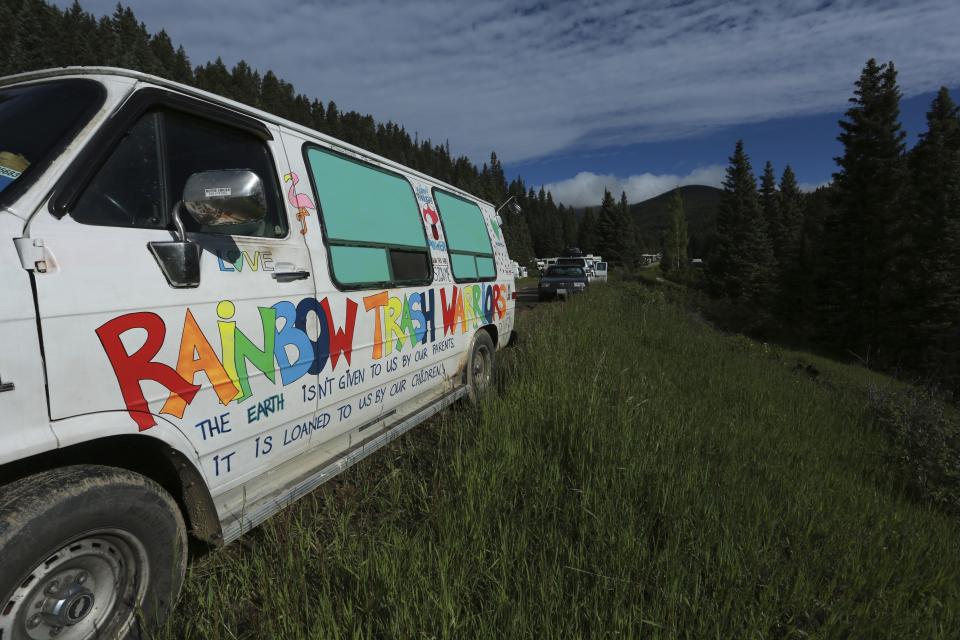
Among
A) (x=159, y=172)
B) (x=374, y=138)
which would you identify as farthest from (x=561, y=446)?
(x=374, y=138)

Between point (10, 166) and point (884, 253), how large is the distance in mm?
33899

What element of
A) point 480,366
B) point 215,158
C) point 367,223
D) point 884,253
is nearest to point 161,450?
point 215,158

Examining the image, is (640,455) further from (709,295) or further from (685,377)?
(709,295)

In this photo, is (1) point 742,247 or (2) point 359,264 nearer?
(2) point 359,264

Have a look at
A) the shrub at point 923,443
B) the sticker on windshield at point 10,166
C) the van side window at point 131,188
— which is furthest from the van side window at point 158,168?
the shrub at point 923,443

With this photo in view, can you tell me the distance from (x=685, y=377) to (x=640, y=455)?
358cm

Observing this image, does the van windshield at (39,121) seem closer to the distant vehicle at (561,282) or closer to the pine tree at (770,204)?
the distant vehicle at (561,282)

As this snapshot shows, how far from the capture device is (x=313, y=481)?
2.47 meters

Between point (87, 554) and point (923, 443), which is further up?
point (87, 554)

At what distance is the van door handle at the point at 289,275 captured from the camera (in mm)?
2364

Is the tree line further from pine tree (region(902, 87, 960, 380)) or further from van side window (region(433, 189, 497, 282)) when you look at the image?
van side window (region(433, 189, 497, 282))

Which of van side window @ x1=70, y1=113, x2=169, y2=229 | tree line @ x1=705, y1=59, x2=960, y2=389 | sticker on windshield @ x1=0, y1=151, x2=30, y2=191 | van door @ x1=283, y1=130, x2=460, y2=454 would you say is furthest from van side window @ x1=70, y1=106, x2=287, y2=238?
tree line @ x1=705, y1=59, x2=960, y2=389

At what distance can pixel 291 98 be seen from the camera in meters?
104

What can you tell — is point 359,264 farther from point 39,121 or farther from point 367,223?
point 39,121
